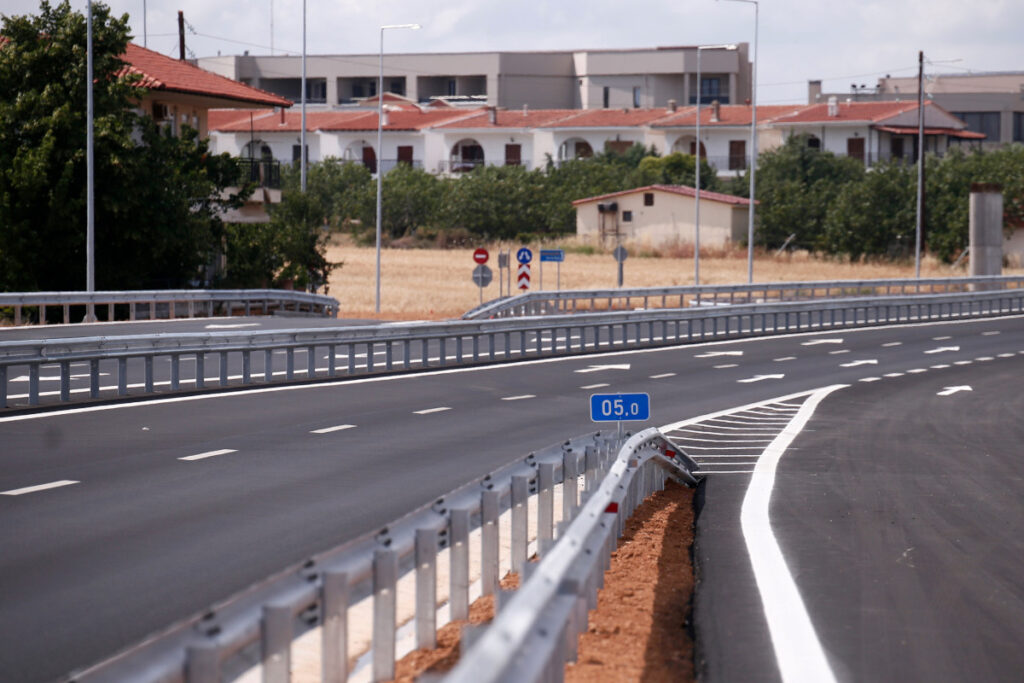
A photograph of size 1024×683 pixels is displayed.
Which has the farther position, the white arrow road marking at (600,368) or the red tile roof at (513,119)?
the red tile roof at (513,119)

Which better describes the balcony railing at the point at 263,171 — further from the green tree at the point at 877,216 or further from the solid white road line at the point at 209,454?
the green tree at the point at 877,216

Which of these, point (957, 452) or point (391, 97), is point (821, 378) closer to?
point (957, 452)

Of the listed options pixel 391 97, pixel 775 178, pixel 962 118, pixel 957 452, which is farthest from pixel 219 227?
pixel 962 118

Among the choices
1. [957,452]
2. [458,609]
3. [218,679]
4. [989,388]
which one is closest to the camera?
[218,679]

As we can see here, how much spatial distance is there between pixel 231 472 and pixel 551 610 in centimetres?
880

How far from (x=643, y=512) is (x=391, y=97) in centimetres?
12178

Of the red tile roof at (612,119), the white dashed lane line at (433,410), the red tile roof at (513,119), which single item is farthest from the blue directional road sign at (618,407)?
the red tile roof at (513,119)

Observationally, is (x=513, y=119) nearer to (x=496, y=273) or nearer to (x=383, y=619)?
(x=496, y=273)

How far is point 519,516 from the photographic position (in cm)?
926

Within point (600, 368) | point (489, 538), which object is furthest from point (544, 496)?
point (600, 368)

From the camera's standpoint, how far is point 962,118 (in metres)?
133

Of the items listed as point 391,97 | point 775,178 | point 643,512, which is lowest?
point 643,512

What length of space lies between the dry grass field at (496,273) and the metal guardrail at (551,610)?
125 feet

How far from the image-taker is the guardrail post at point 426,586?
6875 mm
